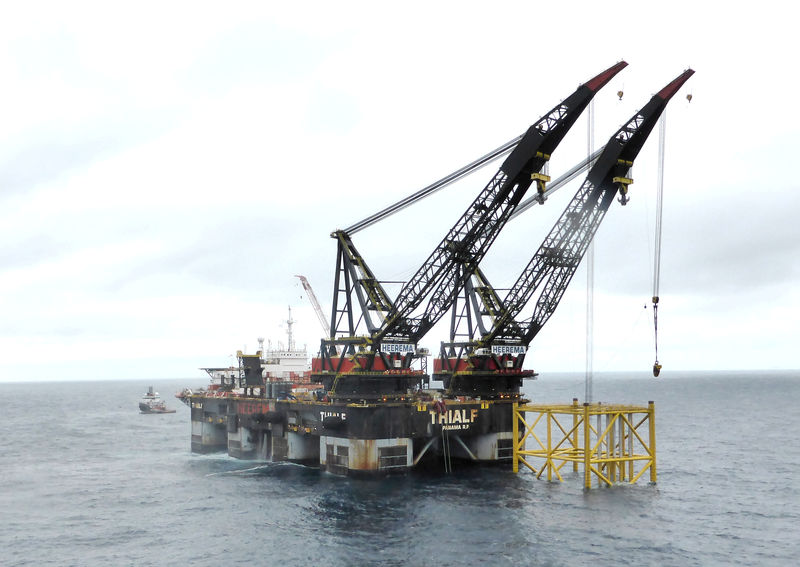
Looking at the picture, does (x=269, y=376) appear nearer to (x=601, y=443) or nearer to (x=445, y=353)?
(x=445, y=353)

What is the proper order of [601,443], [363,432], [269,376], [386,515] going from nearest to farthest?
1. [386,515]
2. [601,443]
3. [363,432]
4. [269,376]

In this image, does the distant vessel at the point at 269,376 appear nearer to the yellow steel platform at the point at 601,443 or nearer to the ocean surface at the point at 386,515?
the ocean surface at the point at 386,515

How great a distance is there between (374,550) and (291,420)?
34.5 m

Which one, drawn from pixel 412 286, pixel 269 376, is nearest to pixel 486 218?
pixel 412 286

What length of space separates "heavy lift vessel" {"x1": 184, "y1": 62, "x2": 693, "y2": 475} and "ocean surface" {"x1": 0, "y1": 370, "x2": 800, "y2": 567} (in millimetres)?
3797

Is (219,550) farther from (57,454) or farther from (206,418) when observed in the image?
(57,454)

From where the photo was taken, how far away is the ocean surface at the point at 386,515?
1875 inches

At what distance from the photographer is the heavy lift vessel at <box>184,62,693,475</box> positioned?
2756 inches

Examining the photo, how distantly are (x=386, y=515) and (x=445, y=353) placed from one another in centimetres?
3230

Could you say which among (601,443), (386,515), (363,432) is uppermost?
(363,432)

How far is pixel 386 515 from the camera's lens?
2234 inches

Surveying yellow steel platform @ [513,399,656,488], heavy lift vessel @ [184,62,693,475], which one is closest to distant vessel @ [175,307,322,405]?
heavy lift vessel @ [184,62,693,475]

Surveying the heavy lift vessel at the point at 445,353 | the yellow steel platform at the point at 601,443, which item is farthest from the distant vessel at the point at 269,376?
the yellow steel platform at the point at 601,443

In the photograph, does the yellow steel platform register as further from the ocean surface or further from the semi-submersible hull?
the semi-submersible hull
